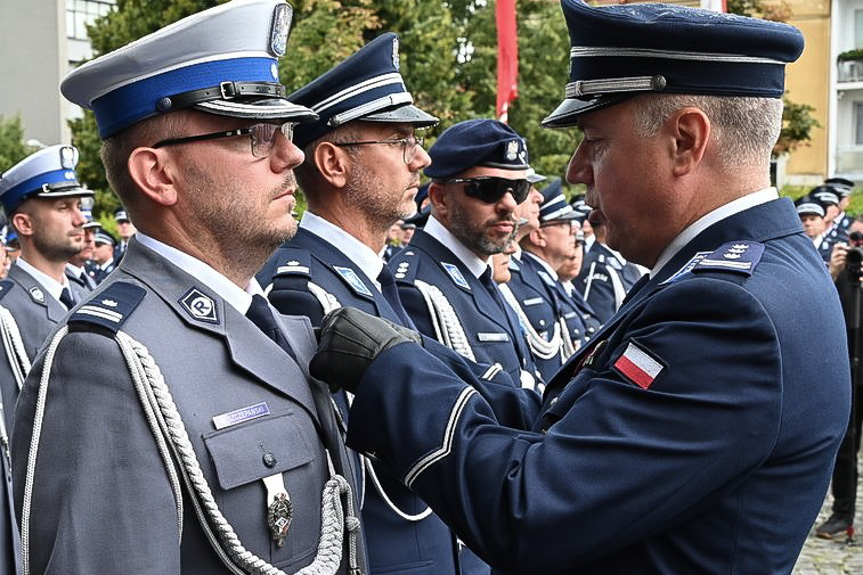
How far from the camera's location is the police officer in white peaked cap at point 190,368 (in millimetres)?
2109

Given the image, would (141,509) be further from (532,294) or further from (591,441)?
(532,294)

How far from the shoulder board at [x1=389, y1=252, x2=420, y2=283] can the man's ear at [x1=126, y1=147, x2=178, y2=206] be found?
2401mm

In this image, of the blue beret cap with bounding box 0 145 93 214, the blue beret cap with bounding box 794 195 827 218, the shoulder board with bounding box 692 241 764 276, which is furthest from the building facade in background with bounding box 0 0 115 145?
the shoulder board with bounding box 692 241 764 276

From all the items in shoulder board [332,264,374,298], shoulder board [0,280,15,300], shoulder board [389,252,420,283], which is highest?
shoulder board [332,264,374,298]

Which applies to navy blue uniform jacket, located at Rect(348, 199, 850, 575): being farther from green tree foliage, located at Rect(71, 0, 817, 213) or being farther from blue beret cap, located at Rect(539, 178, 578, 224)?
green tree foliage, located at Rect(71, 0, 817, 213)

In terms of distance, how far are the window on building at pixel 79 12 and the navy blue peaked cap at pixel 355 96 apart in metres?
42.4

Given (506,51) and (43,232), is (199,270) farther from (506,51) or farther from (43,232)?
(506,51)

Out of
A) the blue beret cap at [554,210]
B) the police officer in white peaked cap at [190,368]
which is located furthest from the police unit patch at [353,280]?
the blue beret cap at [554,210]

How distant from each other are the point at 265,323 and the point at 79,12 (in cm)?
4477

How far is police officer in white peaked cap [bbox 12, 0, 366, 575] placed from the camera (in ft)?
6.92

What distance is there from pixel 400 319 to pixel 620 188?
152 centimetres

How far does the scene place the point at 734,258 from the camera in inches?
90.5

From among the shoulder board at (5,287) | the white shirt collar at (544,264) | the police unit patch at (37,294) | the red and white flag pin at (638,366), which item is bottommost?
the white shirt collar at (544,264)

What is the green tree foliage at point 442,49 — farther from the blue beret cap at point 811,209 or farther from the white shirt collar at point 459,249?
the white shirt collar at point 459,249
